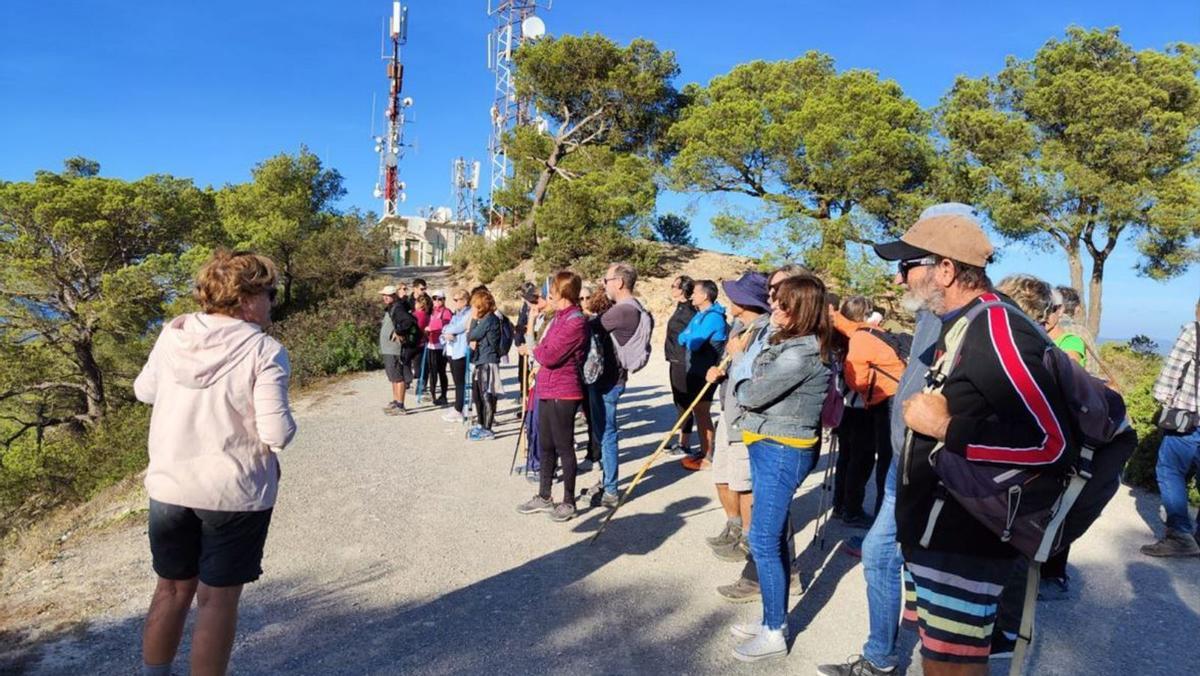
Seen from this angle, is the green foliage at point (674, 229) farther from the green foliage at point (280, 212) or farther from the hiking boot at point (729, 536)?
the hiking boot at point (729, 536)

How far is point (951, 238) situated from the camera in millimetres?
2139

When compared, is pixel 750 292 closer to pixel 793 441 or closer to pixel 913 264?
pixel 793 441

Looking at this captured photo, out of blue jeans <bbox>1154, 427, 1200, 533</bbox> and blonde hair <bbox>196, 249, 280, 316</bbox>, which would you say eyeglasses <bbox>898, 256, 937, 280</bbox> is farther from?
blue jeans <bbox>1154, 427, 1200, 533</bbox>

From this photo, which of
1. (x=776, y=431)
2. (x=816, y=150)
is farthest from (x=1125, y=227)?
(x=776, y=431)

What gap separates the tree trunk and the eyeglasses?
69.7 feet

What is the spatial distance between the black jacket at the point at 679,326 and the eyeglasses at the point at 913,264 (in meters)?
4.11

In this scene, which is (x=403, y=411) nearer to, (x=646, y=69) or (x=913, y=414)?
(x=913, y=414)

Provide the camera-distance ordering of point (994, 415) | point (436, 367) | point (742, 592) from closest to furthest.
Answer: point (994, 415)
point (742, 592)
point (436, 367)

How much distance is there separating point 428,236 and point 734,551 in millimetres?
41397

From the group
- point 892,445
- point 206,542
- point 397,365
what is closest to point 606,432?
point 892,445

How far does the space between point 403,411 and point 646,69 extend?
2060 centimetres

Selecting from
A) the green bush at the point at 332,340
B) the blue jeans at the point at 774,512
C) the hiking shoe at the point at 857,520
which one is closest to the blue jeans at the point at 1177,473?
the hiking shoe at the point at 857,520

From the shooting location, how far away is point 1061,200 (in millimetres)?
20219

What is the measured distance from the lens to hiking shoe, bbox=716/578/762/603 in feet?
12.5
